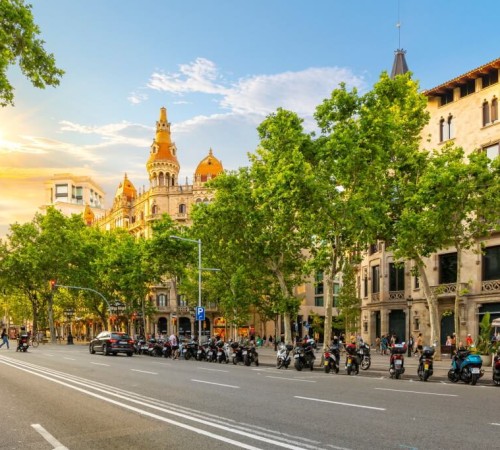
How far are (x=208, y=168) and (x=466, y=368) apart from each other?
74511mm

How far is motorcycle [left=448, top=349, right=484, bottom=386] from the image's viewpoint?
1920 centimetres

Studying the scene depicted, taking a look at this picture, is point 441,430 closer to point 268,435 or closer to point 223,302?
point 268,435

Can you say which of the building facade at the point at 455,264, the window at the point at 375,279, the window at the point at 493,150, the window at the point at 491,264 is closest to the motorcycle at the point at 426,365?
the building facade at the point at 455,264

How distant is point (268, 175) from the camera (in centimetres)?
3375

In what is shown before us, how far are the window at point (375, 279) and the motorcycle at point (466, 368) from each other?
98.2 ft

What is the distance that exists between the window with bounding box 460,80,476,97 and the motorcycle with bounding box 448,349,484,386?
2587 centimetres

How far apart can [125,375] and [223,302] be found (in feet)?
83.7

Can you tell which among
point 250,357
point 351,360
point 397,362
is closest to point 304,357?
point 351,360

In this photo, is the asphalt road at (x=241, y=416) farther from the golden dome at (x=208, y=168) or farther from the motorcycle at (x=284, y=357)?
the golden dome at (x=208, y=168)

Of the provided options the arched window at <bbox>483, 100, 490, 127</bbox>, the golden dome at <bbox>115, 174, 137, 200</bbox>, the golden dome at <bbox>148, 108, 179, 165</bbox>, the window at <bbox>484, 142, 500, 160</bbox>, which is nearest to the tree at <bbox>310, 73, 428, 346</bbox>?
the window at <bbox>484, 142, 500, 160</bbox>

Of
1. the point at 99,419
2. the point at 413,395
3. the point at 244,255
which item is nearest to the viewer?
the point at 99,419

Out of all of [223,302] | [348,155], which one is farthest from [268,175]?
[223,302]

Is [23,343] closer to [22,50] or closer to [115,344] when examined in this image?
[115,344]

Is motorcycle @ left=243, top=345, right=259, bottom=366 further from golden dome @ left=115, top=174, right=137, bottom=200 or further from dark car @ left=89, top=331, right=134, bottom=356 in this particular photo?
golden dome @ left=115, top=174, right=137, bottom=200
